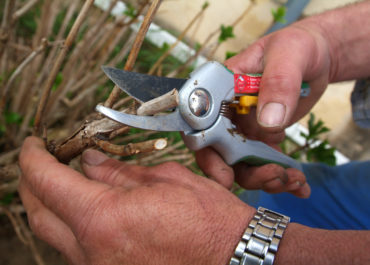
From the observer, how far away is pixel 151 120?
0.76 m

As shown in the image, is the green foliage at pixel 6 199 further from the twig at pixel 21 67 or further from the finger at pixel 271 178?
the finger at pixel 271 178

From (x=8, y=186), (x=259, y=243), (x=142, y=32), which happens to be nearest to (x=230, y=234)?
(x=259, y=243)

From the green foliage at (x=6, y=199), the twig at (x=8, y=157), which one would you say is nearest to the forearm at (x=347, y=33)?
the twig at (x=8, y=157)

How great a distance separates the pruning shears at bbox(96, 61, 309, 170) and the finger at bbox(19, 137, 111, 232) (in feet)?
0.68

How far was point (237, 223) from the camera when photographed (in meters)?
0.77

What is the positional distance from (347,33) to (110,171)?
3.96ft

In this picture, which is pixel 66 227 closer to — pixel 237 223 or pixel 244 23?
pixel 237 223

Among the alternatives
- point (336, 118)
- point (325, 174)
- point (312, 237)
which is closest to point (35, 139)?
point (312, 237)

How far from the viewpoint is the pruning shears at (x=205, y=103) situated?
82 centimetres

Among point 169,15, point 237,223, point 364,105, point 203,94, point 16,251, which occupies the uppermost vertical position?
point 169,15

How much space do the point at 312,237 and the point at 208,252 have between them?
10.4 inches

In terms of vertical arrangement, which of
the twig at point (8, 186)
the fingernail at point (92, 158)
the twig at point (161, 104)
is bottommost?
the twig at point (8, 186)

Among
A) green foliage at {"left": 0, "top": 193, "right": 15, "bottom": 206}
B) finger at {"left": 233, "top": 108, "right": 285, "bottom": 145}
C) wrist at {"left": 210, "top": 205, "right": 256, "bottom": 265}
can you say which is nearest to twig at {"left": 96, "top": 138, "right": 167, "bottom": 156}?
wrist at {"left": 210, "top": 205, "right": 256, "bottom": 265}

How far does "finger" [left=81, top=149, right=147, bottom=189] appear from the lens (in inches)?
33.5
